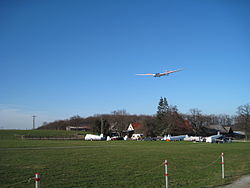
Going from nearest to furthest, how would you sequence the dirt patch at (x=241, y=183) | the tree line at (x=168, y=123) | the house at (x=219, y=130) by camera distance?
the dirt patch at (x=241, y=183), the tree line at (x=168, y=123), the house at (x=219, y=130)

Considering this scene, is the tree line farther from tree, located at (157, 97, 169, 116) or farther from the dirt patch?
the dirt patch

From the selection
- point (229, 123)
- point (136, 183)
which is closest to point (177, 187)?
point (136, 183)

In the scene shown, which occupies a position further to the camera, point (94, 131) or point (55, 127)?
point (55, 127)

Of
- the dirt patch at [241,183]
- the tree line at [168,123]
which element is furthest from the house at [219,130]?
the dirt patch at [241,183]

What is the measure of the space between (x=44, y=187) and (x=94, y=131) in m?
81.8

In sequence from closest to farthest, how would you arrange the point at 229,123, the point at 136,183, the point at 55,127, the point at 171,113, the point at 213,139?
the point at 136,183, the point at 213,139, the point at 171,113, the point at 229,123, the point at 55,127

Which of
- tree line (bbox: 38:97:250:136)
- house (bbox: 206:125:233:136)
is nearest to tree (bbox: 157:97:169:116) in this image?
tree line (bbox: 38:97:250:136)

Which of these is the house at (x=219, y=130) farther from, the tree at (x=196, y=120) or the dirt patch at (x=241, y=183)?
the dirt patch at (x=241, y=183)

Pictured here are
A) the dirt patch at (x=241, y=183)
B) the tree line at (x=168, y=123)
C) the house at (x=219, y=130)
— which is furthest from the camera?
the house at (x=219, y=130)

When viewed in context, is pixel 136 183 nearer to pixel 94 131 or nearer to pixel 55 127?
pixel 94 131

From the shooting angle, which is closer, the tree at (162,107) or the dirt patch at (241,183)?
the dirt patch at (241,183)

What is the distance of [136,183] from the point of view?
429 inches

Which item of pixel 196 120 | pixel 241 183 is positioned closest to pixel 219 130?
pixel 196 120

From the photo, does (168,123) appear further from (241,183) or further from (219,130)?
(241,183)
